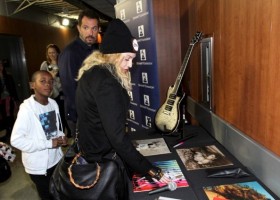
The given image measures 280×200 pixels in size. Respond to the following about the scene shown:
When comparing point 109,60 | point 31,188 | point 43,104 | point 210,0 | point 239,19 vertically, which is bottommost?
point 31,188

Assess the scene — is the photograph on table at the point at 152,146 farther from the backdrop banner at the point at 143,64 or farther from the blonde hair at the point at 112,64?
the backdrop banner at the point at 143,64

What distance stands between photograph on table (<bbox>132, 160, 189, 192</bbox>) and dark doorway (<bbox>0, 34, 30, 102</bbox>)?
219 inches

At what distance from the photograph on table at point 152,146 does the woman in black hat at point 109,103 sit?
34cm

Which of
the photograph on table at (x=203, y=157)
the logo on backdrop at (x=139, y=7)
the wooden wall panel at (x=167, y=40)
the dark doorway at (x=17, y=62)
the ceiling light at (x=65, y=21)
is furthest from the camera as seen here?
the ceiling light at (x=65, y=21)

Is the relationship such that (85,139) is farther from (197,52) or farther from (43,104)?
(197,52)

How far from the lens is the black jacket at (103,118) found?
41.8 inches

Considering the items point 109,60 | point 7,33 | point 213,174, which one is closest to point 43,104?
point 109,60

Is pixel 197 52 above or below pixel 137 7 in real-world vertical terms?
below

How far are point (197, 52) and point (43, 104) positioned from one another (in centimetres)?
131

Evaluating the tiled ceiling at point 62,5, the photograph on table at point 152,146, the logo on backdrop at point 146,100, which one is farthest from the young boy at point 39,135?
the tiled ceiling at point 62,5

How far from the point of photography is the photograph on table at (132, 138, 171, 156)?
5.07 feet

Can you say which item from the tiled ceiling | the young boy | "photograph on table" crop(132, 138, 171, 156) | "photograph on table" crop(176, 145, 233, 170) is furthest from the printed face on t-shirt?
the tiled ceiling

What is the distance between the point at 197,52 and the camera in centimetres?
204

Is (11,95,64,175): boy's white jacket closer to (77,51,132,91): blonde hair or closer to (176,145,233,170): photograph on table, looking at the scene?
(77,51,132,91): blonde hair
